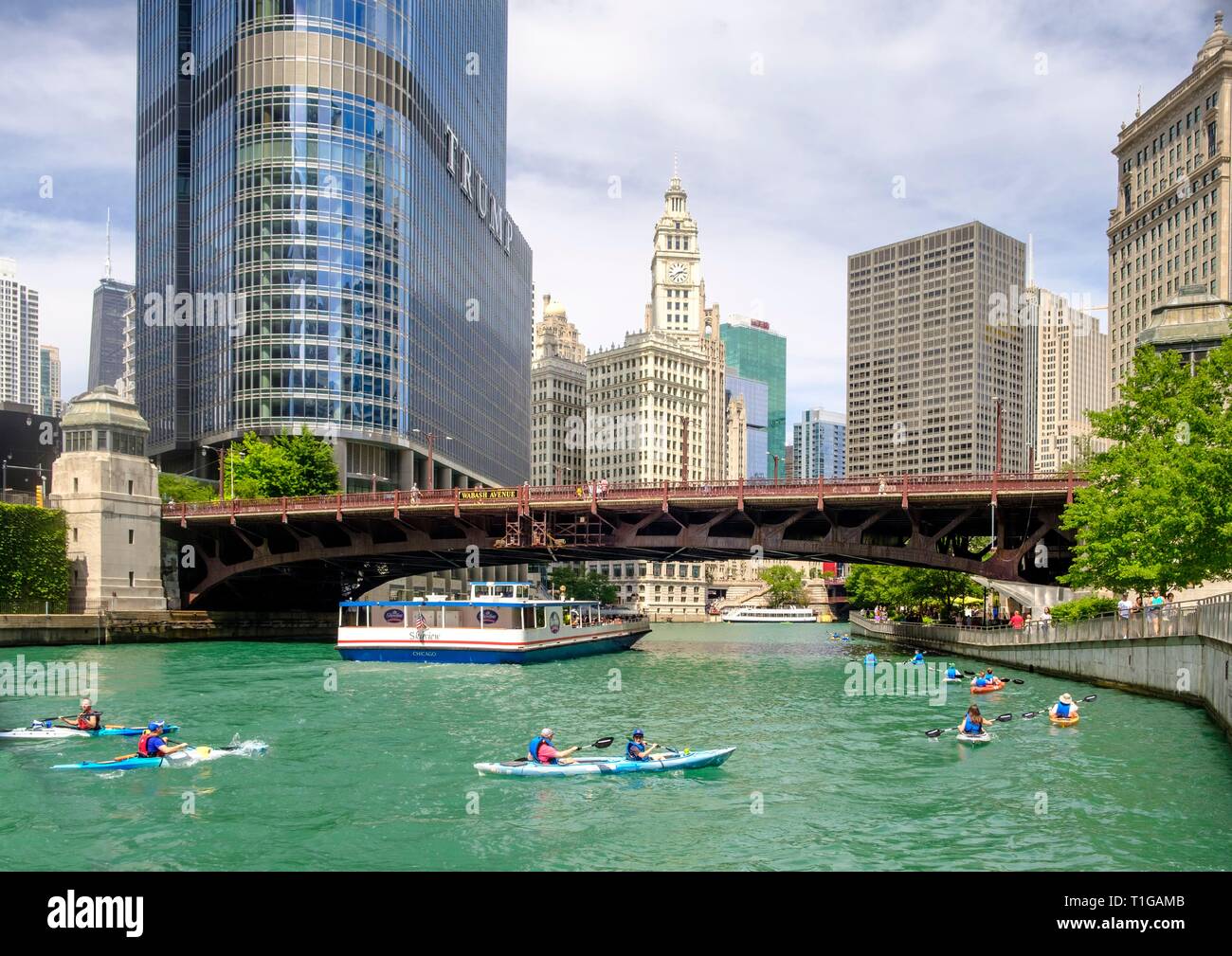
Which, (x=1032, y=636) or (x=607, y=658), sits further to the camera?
(x=607, y=658)

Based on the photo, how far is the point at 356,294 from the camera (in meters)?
122

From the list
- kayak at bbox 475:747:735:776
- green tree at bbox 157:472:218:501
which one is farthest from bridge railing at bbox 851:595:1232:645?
green tree at bbox 157:472:218:501

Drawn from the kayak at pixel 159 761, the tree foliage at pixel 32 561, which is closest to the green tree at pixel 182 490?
the tree foliage at pixel 32 561

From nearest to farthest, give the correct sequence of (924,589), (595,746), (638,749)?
(638,749) < (595,746) < (924,589)

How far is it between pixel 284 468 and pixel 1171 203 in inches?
5343

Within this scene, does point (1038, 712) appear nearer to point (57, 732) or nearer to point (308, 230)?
point (57, 732)

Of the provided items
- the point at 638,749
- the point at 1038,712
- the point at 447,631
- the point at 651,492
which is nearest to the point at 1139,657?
the point at 1038,712

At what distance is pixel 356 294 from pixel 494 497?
44.7 meters

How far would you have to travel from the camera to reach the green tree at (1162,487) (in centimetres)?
4647

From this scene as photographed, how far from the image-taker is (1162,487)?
48.3 metres

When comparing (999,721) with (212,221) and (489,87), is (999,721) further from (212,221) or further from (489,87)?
(489,87)

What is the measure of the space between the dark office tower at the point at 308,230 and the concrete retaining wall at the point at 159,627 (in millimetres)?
20412
